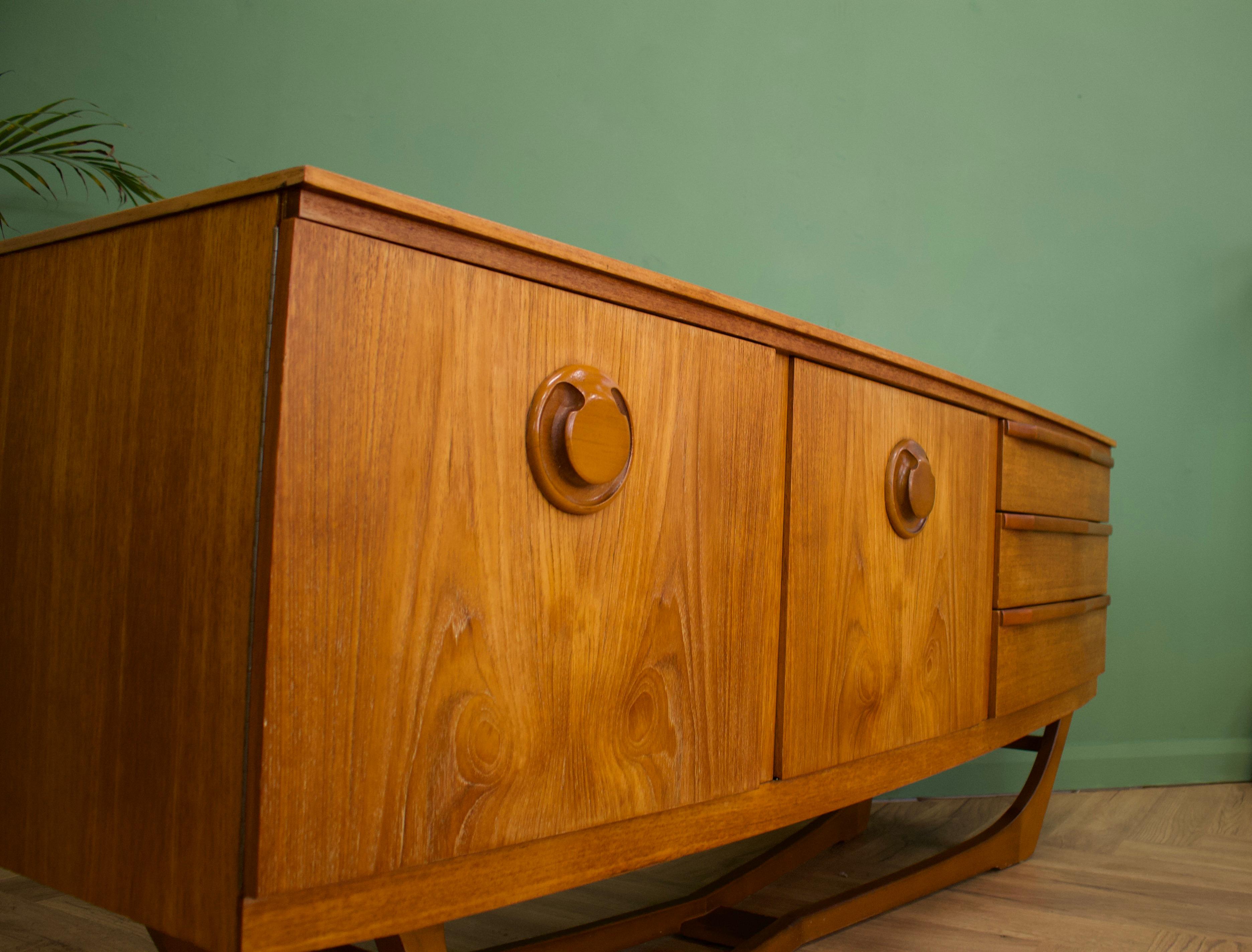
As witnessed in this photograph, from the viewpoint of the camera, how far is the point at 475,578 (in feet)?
2.15

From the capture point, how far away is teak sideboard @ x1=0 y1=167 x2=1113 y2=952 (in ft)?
1.86

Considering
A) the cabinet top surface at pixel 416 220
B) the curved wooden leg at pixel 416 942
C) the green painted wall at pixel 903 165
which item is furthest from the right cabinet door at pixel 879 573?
the green painted wall at pixel 903 165

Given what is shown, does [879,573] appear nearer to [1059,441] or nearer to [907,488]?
[907,488]

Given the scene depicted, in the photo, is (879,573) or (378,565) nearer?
(378,565)

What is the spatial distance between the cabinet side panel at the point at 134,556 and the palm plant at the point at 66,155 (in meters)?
0.89

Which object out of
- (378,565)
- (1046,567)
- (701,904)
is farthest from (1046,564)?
(378,565)

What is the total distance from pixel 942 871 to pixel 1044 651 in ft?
1.25

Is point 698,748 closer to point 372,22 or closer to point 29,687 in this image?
point 29,687

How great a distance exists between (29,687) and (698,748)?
0.51 m

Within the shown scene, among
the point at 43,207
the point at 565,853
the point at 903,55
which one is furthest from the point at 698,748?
the point at 903,55

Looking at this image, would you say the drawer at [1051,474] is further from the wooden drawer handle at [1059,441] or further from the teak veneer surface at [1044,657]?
the teak veneer surface at [1044,657]

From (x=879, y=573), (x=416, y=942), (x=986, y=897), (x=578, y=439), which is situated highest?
(x=578, y=439)

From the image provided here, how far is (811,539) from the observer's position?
96 centimetres

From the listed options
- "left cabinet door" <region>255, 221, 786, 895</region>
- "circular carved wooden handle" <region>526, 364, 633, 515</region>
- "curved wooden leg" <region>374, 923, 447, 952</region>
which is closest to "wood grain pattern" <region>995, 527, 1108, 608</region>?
"left cabinet door" <region>255, 221, 786, 895</region>
